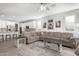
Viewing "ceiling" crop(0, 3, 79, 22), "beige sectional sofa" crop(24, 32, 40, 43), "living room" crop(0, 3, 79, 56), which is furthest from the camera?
"beige sectional sofa" crop(24, 32, 40, 43)

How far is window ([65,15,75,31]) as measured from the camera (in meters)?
3.60

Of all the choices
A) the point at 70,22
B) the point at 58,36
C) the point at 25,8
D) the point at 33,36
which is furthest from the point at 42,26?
the point at 70,22

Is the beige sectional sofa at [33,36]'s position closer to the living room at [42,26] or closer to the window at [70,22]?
the living room at [42,26]

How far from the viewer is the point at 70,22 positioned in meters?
3.74

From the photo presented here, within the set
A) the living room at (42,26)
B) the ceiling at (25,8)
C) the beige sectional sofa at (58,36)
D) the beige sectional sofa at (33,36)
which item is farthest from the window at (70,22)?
the beige sectional sofa at (33,36)

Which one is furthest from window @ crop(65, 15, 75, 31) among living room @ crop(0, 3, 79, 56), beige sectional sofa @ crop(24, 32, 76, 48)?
beige sectional sofa @ crop(24, 32, 76, 48)

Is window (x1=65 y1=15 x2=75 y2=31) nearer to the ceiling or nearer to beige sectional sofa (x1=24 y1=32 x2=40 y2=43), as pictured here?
the ceiling

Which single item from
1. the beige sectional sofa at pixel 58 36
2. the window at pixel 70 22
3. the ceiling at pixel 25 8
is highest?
the ceiling at pixel 25 8

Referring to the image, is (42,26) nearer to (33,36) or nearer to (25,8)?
(33,36)

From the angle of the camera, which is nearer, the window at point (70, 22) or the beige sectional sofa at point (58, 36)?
the beige sectional sofa at point (58, 36)

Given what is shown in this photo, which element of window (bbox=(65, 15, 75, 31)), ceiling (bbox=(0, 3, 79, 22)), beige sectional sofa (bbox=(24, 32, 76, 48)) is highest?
ceiling (bbox=(0, 3, 79, 22))

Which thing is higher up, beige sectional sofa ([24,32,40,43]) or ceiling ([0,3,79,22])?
ceiling ([0,3,79,22])

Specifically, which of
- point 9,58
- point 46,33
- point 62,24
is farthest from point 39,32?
point 9,58

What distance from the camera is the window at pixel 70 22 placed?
360cm
